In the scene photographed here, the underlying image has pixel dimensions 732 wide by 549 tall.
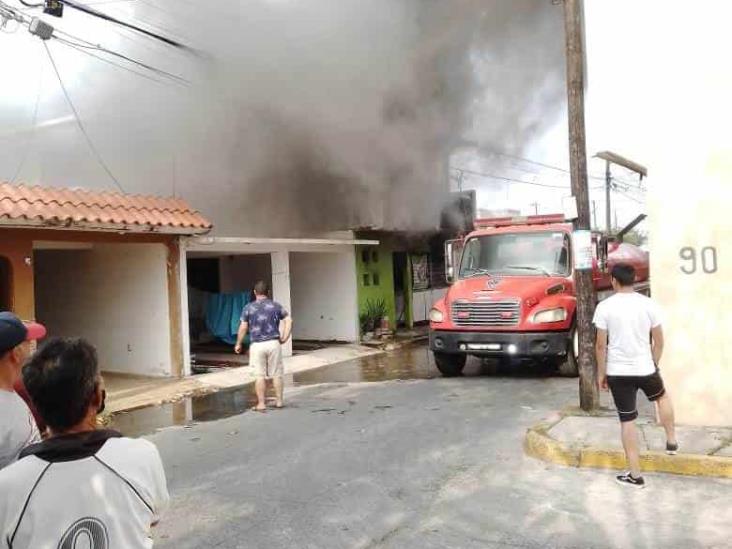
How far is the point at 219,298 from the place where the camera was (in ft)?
47.6

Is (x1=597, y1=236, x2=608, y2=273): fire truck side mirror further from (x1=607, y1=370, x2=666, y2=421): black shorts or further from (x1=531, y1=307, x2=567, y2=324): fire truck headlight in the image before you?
(x1=607, y1=370, x2=666, y2=421): black shorts

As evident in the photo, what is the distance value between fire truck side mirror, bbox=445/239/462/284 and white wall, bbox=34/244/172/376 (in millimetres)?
4527

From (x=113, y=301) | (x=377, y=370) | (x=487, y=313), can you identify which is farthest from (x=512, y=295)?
(x=113, y=301)

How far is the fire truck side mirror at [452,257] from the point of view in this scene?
392 inches

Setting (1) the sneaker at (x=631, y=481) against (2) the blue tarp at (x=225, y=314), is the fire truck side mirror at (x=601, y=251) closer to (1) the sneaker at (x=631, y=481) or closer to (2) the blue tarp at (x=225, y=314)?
(1) the sneaker at (x=631, y=481)

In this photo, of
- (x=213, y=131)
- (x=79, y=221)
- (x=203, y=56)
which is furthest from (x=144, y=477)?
(x=213, y=131)

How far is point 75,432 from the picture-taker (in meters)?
1.71

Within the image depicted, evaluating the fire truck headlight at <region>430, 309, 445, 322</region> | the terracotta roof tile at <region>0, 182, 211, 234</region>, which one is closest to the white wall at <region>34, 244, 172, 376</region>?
the terracotta roof tile at <region>0, 182, 211, 234</region>

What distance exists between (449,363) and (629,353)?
17.4ft

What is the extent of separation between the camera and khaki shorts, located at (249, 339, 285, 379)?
7695mm

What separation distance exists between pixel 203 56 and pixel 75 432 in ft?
34.8

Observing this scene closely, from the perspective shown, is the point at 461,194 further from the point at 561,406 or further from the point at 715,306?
the point at 715,306

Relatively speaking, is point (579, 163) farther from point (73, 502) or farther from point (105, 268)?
point (105, 268)

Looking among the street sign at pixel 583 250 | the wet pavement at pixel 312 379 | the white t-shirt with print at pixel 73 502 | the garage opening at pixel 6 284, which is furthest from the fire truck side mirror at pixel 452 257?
the white t-shirt with print at pixel 73 502
